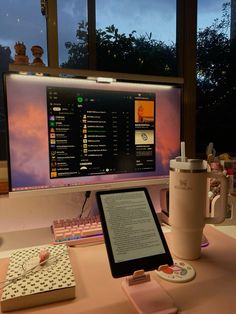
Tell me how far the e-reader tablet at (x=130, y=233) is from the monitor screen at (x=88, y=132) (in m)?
0.30

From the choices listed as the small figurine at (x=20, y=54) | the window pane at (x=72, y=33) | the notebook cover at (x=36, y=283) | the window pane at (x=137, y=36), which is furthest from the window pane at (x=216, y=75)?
the notebook cover at (x=36, y=283)

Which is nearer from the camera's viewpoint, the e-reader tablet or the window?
the e-reader tablet

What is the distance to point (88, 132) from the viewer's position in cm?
99

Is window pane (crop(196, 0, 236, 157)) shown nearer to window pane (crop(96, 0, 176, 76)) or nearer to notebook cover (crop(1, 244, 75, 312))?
window pane (crop(96, 0, 176, 76))

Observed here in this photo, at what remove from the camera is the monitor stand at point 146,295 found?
0.58 m

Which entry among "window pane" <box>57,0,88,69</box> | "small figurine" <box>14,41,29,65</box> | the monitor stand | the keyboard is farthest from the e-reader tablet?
"window pane" <box>57,0,88,69</box>

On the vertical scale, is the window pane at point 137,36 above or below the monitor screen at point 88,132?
above

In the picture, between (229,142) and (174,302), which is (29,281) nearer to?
(174,302)

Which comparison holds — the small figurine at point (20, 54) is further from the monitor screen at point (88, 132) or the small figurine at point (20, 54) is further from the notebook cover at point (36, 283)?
the notebook cover at point (36, 283)

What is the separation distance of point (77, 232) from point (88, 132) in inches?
13.8

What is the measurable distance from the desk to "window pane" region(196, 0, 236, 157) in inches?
34.8

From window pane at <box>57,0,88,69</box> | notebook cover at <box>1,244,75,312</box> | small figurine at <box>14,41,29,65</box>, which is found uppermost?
window pane at <box>57,0,88,69</box>

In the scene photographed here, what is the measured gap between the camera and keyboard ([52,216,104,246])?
90 centimetres

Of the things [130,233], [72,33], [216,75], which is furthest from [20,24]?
[216,75]
